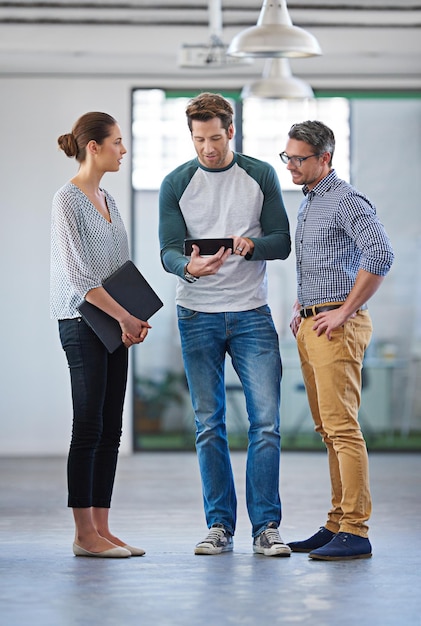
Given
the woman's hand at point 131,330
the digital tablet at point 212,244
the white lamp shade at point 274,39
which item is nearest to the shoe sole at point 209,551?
the woman's hand at point 131,330

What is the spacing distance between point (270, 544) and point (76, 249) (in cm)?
128

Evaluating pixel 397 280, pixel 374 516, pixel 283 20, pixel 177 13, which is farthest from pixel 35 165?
pixel 374 516

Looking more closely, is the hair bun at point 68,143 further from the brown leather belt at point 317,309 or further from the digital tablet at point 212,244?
the brown leather belt at point 317,309

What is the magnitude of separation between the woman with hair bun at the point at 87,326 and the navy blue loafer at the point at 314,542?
1.90ft

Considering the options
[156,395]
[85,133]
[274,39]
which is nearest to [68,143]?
[85,133]

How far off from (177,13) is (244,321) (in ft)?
13.6

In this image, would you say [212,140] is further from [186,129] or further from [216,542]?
[186,129]

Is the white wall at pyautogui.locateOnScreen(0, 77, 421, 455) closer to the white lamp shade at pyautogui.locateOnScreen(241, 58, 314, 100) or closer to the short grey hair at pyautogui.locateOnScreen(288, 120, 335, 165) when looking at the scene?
the white lamp shade at pyautogui.locateOnScreen(241, 58, 314, 100)

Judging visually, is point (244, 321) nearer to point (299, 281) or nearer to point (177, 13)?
point (299, 281)

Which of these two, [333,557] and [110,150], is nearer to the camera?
[333,557]

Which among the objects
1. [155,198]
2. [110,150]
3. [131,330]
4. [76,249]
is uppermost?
[155,198]

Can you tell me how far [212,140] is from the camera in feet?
13.1

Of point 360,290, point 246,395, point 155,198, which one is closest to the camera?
→ point 360,290

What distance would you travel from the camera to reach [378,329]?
8.71 m
